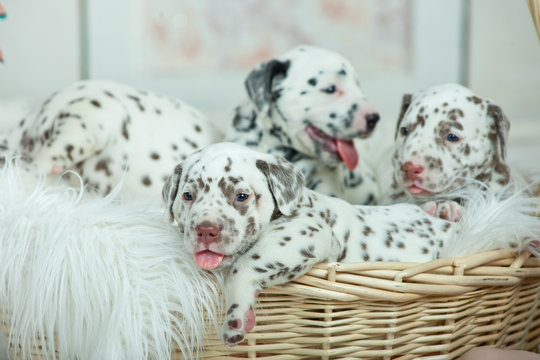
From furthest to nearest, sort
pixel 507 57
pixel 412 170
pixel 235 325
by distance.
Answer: pixel 507 57 < pixel 412 170 < pixel 235 325

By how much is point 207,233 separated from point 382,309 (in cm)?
48

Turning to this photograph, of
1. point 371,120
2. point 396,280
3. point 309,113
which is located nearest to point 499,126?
point 371,120

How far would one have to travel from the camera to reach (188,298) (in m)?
1.38

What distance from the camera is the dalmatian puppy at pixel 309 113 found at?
2025 millimetres

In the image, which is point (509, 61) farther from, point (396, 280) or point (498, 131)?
point (396, 280)

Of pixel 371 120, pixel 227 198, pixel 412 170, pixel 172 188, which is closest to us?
pixel 227 198

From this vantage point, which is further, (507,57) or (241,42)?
(507,57)

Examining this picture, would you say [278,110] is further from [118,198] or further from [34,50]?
[34,50]

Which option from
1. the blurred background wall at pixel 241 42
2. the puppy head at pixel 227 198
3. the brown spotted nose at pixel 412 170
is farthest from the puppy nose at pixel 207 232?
the blurred background wall at pixel 241 42

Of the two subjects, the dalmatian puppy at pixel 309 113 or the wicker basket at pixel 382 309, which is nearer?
the wicker basket at pixel 382 309

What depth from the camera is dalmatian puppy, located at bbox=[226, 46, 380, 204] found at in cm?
203

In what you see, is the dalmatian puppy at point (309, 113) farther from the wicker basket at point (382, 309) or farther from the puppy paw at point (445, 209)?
the wicker basket at point (382, 309)

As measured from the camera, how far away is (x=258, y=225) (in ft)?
4.57

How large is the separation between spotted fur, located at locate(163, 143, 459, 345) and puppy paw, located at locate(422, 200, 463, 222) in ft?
1.07
